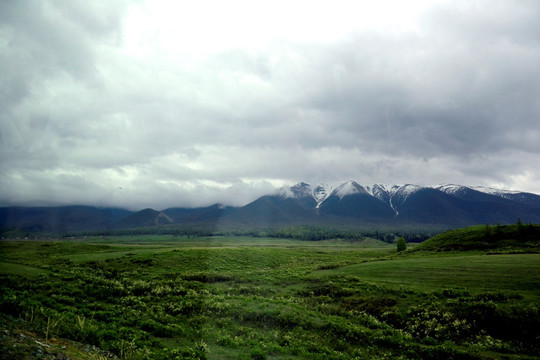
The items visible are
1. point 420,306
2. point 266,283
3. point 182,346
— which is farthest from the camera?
point 266,283

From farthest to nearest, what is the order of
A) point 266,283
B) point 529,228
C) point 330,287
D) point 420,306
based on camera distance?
point 529,228
point 266,283
point 330,287
point 420,306

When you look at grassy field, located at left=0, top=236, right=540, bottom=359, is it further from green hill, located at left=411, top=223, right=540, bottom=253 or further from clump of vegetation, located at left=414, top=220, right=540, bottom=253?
clump of vegetation, located at left=414, top=220, right=540, bottom=253

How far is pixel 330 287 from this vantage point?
34312mm

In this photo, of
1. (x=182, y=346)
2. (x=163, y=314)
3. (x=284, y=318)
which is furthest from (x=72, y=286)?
(x=284, y=318)

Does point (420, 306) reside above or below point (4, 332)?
below

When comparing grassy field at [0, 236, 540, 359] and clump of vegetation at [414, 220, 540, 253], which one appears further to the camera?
clump of vegetation at [414, 220, 540, 253]

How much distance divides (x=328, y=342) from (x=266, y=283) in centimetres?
2021

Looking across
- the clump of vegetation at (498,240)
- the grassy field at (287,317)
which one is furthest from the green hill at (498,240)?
the grassy field at (287,317)

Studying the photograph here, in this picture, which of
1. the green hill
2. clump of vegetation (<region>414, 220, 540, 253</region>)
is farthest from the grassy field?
clump of vegetation (<region>414, 220, 540, 253</region>)

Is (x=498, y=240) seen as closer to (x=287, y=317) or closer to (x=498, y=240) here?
(x=498, y=240)

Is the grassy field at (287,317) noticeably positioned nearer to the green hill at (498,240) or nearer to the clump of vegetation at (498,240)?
the green hill at (498,240)

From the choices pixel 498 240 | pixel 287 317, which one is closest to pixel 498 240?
pixel 498 240

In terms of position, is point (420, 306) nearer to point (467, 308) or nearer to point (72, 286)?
point (467, 308)

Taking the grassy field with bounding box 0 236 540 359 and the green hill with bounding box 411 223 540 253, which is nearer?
the grassy field with bounding box 0 236 540 359
